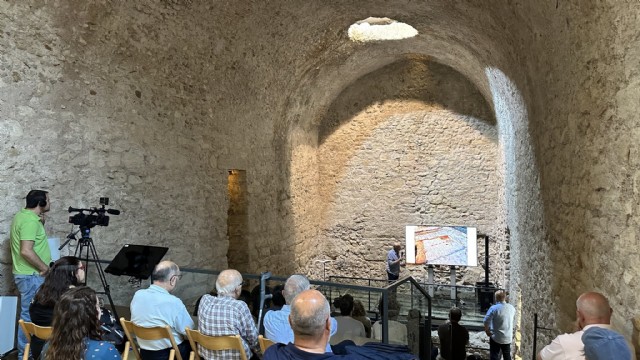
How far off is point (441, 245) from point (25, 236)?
7654mm

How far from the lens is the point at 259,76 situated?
7.42 metres

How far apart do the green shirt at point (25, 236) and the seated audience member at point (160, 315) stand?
4.23 feet

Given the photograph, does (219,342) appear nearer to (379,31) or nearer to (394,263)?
(379,31)

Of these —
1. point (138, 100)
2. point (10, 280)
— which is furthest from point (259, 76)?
point (10, 280)

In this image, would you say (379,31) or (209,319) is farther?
(379,31)

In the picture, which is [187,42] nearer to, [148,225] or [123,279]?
[148,225]

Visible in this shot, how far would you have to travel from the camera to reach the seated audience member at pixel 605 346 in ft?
6.72

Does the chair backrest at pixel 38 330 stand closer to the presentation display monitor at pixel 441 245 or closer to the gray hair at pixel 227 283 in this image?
the gray hair at pixel 227 283

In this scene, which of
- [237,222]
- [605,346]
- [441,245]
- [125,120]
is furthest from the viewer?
[441,245]

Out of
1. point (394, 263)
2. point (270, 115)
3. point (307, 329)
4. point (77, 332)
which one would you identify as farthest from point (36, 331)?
point (394, 263)

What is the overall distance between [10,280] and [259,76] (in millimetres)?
4366

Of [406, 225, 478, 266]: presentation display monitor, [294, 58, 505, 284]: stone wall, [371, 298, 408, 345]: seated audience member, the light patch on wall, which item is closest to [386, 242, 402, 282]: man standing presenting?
[406, 225, 478, 266]: presentation display monitor

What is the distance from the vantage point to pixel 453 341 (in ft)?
17.8

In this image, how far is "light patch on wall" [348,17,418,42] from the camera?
27.3 ft
